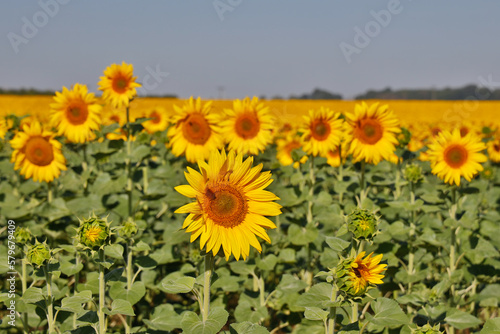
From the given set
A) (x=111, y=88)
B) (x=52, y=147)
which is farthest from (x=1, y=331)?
(x=111, y=88)

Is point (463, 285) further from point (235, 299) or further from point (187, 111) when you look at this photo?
point (187, 111)

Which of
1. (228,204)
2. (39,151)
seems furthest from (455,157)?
(39,151)

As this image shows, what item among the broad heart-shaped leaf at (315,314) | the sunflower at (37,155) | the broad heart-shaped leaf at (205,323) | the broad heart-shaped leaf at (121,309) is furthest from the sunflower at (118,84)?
the broad heart-shaped leaf at (315,314)

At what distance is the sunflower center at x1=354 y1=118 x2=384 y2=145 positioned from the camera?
13.2 ft

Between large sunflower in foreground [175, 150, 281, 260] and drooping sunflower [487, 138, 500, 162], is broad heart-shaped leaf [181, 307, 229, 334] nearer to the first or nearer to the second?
large sunflower in foreground [175, 150, 281, 260]

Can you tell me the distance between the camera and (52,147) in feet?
14.6

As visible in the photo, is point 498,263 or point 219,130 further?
point 219,130

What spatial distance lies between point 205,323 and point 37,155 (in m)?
2.92

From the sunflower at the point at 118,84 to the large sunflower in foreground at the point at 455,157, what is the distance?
264cm

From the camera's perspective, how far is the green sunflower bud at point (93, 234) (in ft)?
7.57

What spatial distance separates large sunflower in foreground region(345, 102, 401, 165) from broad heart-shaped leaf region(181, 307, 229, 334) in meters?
2.13

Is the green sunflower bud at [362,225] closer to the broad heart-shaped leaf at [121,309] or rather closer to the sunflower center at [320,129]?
the broad heart-shaped leaf at [121,309]

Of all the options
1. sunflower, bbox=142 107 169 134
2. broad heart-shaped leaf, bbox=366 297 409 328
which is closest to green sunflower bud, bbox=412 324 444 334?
broad heart-shaped leaf, bbox=366 297 409 328

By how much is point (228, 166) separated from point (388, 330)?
1689 millimetres
